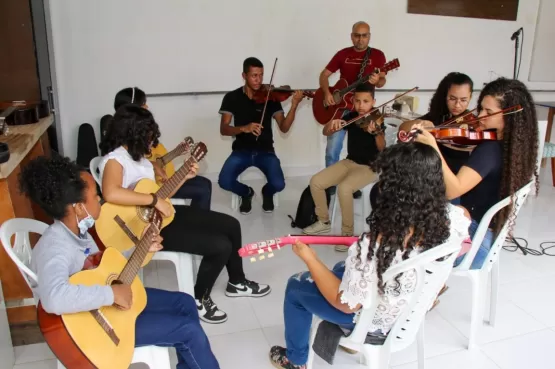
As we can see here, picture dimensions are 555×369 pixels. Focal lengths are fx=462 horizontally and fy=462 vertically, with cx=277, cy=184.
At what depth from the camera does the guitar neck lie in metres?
2.07

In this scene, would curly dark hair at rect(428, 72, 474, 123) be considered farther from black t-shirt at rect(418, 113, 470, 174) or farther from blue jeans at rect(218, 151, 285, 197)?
blue jeans at rect(218, 151, 285, 197)

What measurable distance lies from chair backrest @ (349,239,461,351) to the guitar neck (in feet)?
3.47

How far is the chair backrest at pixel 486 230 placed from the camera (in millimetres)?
1806

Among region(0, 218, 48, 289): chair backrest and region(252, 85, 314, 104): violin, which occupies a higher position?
region(252, 85, 314, 104): violin

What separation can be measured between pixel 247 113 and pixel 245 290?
4.79ft

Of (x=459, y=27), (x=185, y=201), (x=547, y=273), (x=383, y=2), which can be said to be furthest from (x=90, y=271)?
(x=459, y=27)

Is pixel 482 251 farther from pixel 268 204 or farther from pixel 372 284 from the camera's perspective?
pixel 268 204

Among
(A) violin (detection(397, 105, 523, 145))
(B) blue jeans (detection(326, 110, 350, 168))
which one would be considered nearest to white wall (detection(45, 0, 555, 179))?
(B) blue jeans (detection(326, 110, 350, 168))

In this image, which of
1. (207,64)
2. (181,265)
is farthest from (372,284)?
(207,64)

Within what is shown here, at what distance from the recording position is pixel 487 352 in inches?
76.5

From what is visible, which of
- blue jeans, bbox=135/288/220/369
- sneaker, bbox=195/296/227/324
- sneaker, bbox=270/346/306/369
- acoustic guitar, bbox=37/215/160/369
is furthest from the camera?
sneaker, bbox=195/296/227/324

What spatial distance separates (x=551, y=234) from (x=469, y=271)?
5.26 ft

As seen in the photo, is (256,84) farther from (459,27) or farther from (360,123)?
(459,27)

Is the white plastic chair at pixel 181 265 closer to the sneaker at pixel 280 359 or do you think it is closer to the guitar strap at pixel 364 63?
the sneaker at pixel 280 359
